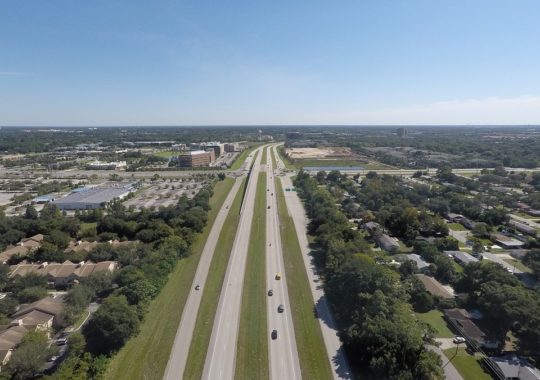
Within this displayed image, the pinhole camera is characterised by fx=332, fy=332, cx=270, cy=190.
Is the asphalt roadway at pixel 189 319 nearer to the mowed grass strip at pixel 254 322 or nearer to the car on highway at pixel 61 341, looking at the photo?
the mowed grass strip at pixel 254 322

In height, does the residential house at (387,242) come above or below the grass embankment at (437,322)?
above

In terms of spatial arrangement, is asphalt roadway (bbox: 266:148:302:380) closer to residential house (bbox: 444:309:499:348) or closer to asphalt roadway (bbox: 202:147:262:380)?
asphalt roadway (bbox: 202:147:262:380)

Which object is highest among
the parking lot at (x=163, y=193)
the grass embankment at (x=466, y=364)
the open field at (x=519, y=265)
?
the parking lot at (x=163, y=193)

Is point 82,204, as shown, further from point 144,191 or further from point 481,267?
point 481,267

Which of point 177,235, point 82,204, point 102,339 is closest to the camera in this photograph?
point 102,339

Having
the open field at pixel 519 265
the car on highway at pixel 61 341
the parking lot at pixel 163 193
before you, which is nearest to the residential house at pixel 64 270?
the car on highway at pixel 61 341

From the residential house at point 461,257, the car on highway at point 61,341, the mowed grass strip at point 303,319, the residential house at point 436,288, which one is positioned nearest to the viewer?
the mowed grass strip at point 303,319

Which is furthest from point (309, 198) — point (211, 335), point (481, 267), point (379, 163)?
point (379, 163)

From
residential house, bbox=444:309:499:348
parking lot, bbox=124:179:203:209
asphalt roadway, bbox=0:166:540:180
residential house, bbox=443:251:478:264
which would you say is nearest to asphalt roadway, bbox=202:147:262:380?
residential house, bbox=444:309:499:348
